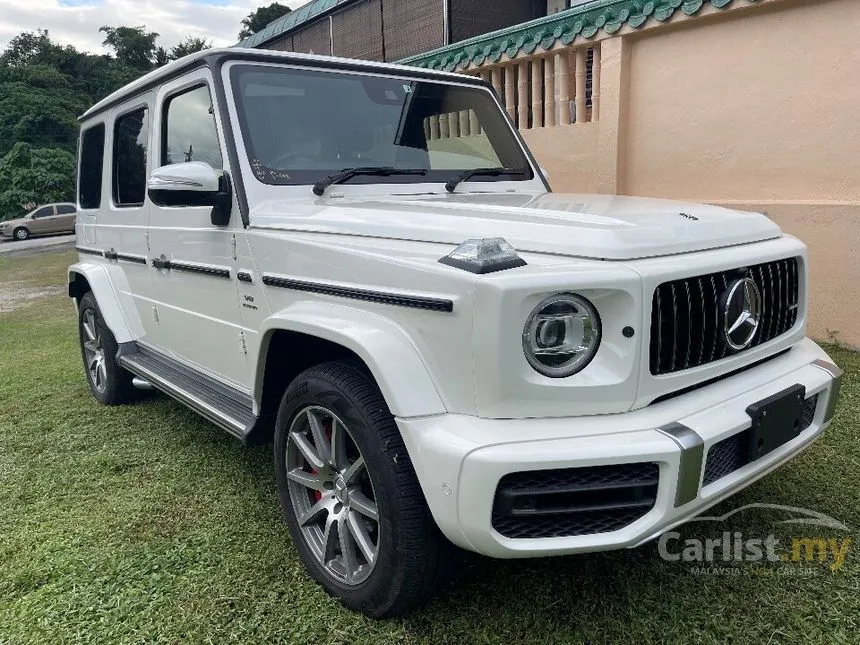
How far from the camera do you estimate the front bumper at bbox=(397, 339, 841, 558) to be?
65.0 inches

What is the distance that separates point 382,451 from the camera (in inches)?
75.2

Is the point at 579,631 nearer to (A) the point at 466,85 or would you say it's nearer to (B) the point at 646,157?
(A) the point at 466,85

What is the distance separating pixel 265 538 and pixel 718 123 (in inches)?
183

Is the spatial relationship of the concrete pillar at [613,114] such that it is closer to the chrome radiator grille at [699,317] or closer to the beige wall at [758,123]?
the beige wall at [758,123]

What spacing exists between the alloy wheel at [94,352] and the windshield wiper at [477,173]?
2765 millimetres

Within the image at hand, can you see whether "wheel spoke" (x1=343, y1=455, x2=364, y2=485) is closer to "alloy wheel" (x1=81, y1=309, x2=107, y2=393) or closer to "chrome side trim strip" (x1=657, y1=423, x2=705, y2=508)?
"chrome side trim strip" (x1=657, y1=423, x2=705, y2=508)

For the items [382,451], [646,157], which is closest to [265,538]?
[382,451]

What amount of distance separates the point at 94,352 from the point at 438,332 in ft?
12.3

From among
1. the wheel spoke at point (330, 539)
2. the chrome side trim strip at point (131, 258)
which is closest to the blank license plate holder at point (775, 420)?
the wheel spoke at point (330, 539)

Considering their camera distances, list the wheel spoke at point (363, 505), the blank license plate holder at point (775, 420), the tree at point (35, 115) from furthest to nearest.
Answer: the tree at point (35, 115), the wheel spoke at point (363, 505), the blank license plate holder at point (775, 420)

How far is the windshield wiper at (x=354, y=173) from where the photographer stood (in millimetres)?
2754

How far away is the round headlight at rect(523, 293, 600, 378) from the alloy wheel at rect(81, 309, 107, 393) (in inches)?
142

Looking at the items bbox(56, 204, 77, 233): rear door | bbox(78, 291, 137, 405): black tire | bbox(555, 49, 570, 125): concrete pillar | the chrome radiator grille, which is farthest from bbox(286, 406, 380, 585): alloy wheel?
bbox(56, 204, 77, 233): rear door

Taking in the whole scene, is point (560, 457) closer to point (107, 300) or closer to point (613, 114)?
point (107, 300)
